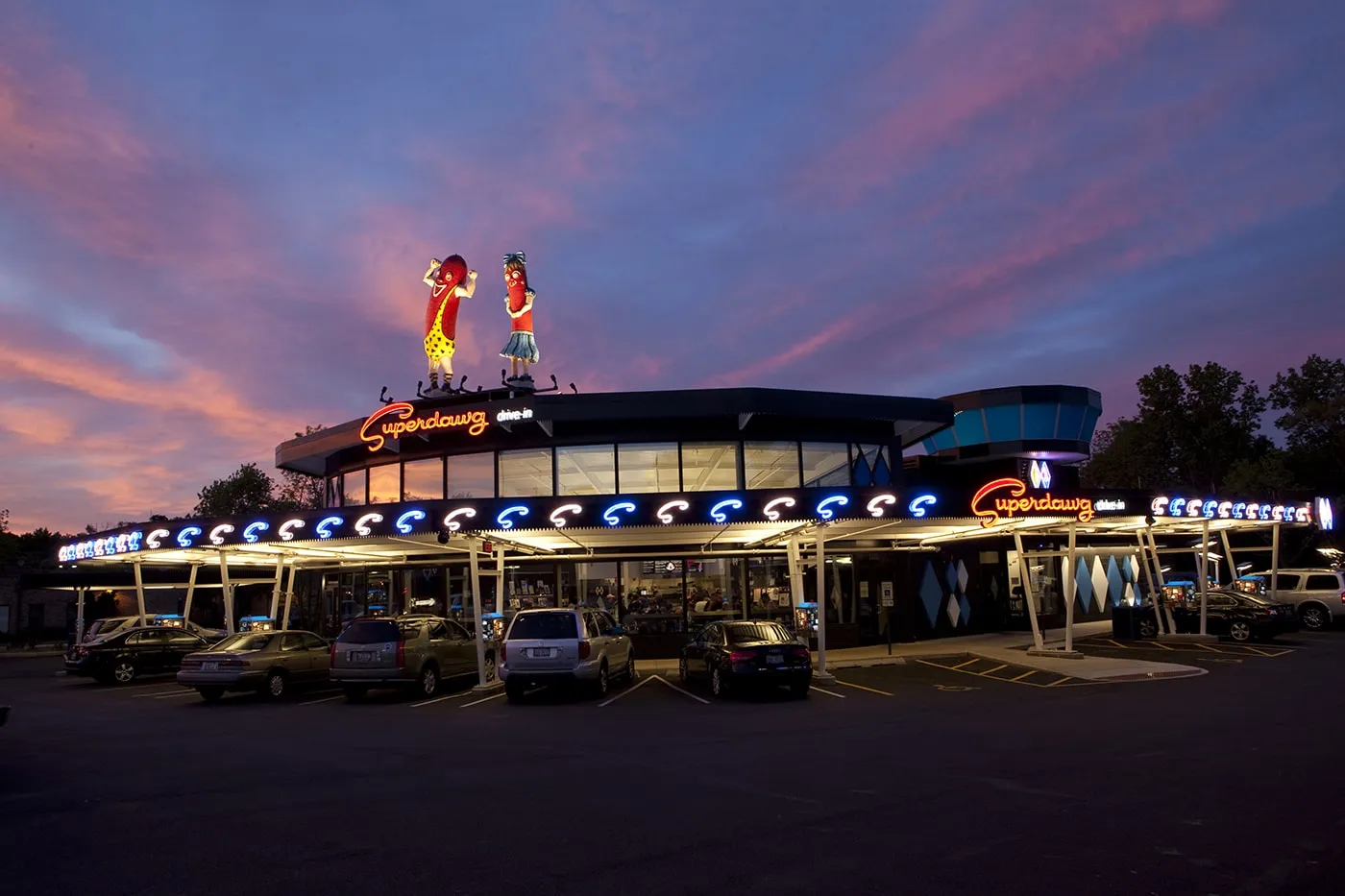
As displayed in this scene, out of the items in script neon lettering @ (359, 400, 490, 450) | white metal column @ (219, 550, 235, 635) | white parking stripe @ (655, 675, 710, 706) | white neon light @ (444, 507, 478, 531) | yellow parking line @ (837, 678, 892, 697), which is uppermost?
script neon lettering @ (359, 400, 490, 450)

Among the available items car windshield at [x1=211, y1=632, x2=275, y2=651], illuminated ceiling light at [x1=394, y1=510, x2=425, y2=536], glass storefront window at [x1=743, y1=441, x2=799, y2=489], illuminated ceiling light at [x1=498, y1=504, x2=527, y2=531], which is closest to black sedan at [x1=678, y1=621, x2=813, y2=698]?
illuminated ceiling light at [x1=498, y1=504, x2=527, y2=531]

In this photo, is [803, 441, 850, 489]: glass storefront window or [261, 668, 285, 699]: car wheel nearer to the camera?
[261, 668, 285, 699]: car wheel

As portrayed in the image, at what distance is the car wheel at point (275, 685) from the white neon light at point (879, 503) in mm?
13208

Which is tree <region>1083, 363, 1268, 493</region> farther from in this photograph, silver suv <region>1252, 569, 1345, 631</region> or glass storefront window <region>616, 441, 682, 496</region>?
glass storefront window <region>616, 441, 682, 496</region>

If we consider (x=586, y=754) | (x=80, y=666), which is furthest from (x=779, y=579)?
(x=80, y=666)

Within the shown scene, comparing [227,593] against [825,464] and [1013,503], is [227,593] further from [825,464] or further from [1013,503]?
[1013,503]

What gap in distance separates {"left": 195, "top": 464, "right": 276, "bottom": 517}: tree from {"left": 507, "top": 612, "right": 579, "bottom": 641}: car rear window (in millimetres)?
49589

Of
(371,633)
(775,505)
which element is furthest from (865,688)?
(371,633)

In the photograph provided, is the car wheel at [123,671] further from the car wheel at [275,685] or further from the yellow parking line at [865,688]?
the yellow parking line at [865,688]

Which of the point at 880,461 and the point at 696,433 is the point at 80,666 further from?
the point at 880,461

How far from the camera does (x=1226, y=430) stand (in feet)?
176

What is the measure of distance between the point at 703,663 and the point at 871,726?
21.5ft

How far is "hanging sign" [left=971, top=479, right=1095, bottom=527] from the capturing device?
19688 millimetres

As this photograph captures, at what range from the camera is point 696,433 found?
90.9 ft
